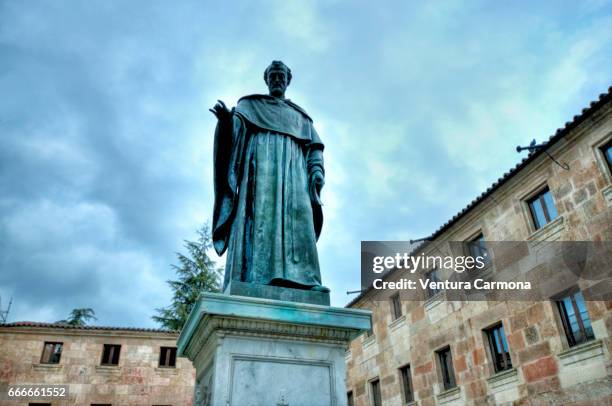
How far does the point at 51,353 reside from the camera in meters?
23.6

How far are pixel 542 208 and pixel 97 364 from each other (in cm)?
2110

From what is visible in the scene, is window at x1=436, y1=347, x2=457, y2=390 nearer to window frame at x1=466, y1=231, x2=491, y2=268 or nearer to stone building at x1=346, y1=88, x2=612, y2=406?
stone building at x1=346, y1=88, x2=612, y2=406

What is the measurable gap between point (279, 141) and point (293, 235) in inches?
38.3

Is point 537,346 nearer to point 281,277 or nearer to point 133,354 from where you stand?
point 281,277

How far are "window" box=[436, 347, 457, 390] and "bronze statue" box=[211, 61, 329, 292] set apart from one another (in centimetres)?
1488

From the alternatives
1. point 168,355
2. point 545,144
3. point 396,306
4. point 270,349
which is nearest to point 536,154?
point 545,144

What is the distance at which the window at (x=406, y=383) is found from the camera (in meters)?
19.2

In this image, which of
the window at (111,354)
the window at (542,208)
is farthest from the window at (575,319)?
the window at (111,354)

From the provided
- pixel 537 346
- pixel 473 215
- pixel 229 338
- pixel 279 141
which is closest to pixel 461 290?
pixel 473 215

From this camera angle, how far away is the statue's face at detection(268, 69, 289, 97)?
4.93 m

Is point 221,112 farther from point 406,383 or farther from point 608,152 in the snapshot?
point 406,383

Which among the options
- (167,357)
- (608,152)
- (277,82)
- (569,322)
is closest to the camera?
(277,82)

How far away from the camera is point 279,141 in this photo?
175 inches

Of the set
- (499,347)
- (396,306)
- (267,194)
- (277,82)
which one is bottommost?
(267,194)
